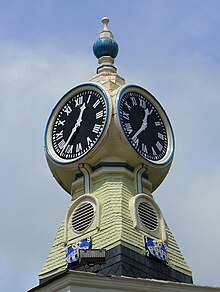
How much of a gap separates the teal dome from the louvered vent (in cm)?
640

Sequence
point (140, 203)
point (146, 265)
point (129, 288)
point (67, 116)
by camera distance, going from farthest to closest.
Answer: point (67, 116) < point (140, 203) < point (146, 265) < point (129, 288)

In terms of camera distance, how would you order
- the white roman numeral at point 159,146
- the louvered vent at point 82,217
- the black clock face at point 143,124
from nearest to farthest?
the louvered vent at point 82,217 → the black clock face at point 143,124 → the white roman numeral at point 159,146

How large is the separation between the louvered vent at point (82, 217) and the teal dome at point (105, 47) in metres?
6.40

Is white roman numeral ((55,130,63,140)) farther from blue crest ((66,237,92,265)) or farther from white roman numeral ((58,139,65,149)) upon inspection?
blue crest ((66,237,92,265))

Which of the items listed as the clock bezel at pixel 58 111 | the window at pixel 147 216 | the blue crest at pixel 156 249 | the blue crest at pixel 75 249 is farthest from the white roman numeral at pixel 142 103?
the blue crest at pixel 75 249

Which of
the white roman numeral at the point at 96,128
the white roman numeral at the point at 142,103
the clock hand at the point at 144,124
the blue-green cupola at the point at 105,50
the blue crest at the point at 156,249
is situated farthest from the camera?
the blue-green cupola at the point at 105,50

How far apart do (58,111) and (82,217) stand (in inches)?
161

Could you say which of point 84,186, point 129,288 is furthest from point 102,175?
point 129,288

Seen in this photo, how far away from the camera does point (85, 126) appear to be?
30.2 m

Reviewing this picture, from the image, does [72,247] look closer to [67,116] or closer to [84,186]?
[84,186]

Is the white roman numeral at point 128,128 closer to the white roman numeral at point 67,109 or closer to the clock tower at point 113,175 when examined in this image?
the clock tower at point 113,175

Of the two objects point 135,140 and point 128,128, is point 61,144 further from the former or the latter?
point 135,140

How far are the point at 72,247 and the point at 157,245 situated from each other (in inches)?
96.2

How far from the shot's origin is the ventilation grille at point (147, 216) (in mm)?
28734
